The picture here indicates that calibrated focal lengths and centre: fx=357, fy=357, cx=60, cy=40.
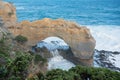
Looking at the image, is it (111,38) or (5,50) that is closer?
(5,50)

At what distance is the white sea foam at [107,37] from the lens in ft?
144

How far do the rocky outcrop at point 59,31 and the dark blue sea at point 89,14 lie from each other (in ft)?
41.2

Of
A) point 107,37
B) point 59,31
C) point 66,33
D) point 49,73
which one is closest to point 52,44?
point 59,31

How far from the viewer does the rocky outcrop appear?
3033cm

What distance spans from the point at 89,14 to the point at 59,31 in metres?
42.4

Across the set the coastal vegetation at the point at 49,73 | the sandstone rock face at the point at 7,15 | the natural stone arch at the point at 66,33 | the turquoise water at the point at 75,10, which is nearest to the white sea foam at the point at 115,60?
the natural stone arch at the point at 66,33

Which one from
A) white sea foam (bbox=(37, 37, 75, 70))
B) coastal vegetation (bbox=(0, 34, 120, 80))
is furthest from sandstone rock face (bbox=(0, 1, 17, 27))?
coastal vegetation (bbox=(0, 34, 120, 80))

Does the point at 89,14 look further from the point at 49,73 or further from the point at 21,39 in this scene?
the point at 49,73

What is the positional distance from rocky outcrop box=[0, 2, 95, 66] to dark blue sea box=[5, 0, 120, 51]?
12544mm

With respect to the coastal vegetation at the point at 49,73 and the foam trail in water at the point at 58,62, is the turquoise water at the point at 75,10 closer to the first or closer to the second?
the foam trail in water at the point at 58,62

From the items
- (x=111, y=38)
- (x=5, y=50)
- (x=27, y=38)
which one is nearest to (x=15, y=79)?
(x=5, y=50)

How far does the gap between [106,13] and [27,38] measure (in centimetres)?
4667

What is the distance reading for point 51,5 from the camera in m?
84.9

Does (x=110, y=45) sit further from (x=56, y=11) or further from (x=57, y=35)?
(x=56, y=11)
